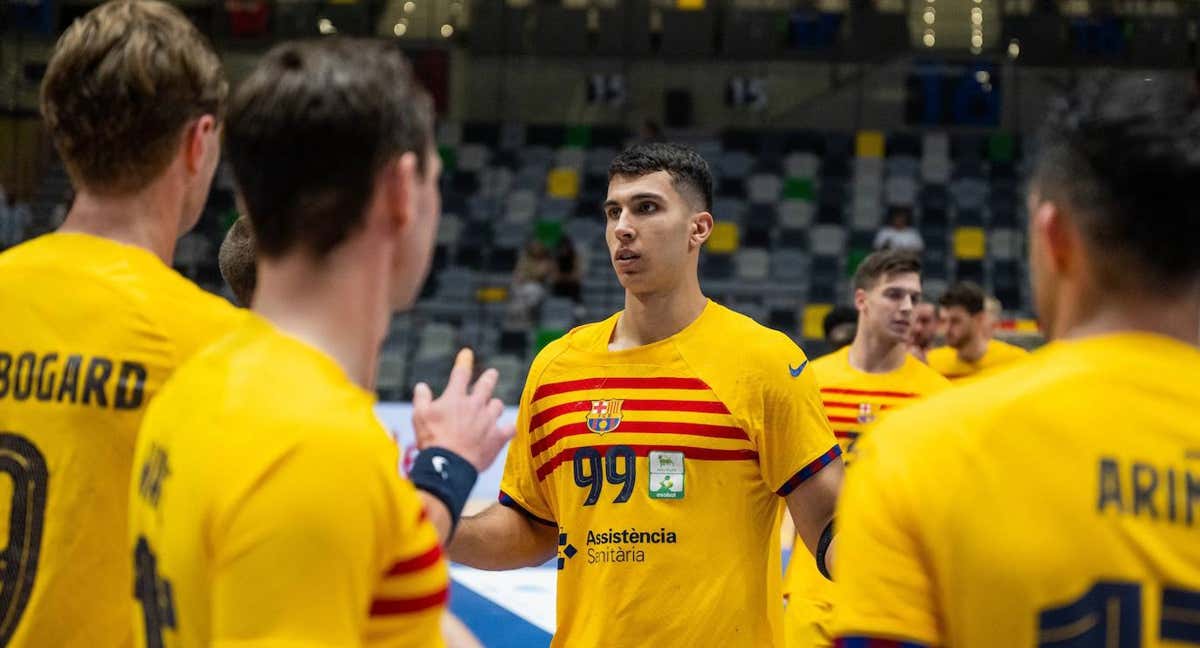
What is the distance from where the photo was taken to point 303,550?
1.68m

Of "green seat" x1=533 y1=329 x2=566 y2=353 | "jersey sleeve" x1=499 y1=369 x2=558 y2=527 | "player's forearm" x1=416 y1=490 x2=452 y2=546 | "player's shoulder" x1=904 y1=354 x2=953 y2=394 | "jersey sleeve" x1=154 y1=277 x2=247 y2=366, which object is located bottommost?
"green seat" x1=533 y1=329 x2=566 y2=353

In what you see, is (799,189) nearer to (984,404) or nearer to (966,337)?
(966,337)

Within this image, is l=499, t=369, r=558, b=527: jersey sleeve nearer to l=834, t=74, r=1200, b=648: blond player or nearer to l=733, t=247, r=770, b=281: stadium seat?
l=834, t=74, r=1200, b=648: blond player


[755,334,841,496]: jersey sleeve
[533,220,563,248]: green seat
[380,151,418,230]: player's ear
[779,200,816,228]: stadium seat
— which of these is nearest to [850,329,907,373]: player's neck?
[755,334,841,496]: jersey sleeve

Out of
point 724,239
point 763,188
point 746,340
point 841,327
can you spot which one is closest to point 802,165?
point 763,188

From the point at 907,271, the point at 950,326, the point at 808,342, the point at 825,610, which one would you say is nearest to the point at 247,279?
the point at 825,610

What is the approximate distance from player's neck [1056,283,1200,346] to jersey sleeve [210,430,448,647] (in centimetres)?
100

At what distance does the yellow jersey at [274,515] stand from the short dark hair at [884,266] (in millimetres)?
5435

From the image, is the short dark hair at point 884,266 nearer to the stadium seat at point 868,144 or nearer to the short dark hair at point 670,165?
the short dark hair at point 670,165

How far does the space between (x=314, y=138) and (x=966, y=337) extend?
8.34m

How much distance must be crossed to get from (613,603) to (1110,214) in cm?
248

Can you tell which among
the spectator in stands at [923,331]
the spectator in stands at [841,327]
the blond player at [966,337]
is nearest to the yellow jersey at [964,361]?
the blond player at [966,337]

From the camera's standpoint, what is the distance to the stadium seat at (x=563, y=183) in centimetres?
1859

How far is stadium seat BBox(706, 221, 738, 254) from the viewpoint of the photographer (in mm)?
17453
